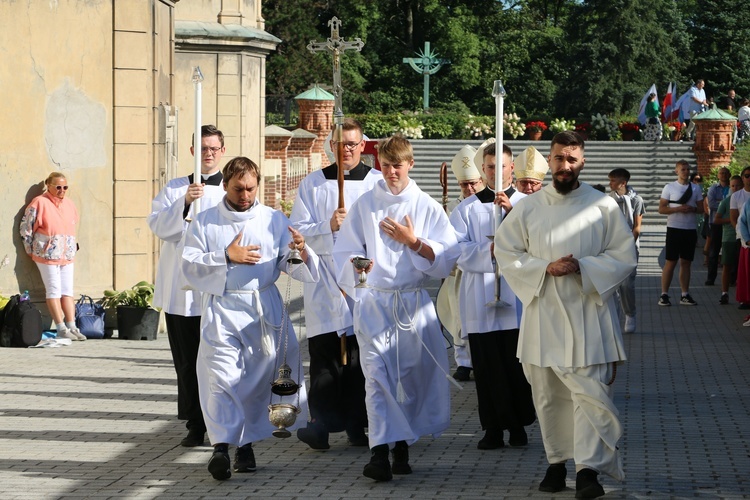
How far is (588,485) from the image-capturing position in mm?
6832

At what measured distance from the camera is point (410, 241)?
25.3ft

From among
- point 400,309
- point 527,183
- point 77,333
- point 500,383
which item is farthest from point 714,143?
point 400,309

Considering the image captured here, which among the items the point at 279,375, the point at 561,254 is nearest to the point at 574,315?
Result: the point at 561,254

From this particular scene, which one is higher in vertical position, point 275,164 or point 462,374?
point 275,164

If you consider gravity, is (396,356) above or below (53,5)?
below

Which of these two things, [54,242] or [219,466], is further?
[54,242]

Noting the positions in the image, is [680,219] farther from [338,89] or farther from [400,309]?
[400,309]

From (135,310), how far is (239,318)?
6.61m

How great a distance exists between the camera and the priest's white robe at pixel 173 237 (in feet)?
28.5

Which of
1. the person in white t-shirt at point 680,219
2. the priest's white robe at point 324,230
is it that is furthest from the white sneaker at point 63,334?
the person in white t-shirt at point 680,219

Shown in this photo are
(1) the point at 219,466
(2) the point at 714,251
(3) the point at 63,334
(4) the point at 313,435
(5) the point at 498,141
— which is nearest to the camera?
(1) the point at 219,466

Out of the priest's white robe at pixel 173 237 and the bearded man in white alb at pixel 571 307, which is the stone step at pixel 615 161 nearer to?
the priest's white robe at pixel 173 237

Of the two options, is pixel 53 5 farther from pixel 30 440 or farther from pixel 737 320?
pixel 737 320

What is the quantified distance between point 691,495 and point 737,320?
9.81 metres
